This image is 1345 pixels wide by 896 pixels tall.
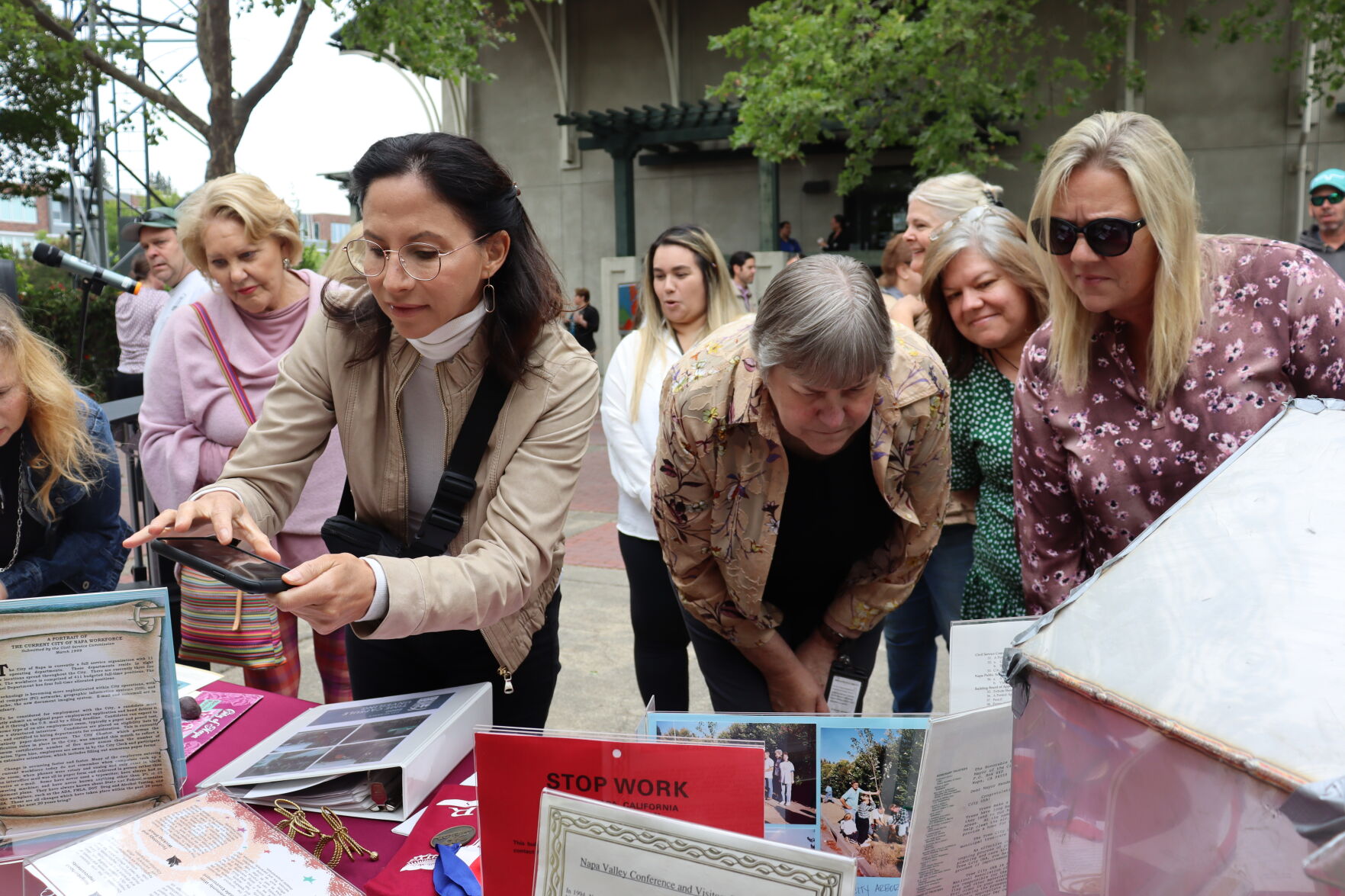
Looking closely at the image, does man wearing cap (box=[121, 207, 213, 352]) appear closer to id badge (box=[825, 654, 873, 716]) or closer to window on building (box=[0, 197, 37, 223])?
id badge (box=[825, 654, 873, 716])

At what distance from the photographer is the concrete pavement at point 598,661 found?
11.7 ft

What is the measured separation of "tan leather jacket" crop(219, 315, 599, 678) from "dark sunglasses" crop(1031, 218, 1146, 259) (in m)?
0.84

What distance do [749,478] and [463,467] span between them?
51 cm

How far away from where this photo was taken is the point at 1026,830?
768mm

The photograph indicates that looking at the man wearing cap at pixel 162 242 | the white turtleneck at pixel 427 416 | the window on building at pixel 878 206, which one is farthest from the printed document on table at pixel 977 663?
the window on building at pixel 878 206

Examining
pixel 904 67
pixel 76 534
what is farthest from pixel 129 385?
pixel 904 67

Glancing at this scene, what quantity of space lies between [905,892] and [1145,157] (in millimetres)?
1202

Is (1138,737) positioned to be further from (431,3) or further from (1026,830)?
(431,3)

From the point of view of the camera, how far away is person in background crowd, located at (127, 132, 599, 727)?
1521 mm

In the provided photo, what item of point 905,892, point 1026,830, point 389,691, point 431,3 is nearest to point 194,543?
point 389,691

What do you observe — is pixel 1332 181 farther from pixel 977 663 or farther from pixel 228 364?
pixel 228 364

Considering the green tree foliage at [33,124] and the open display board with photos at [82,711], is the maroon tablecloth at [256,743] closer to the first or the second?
the open display board with photos at [82,711]

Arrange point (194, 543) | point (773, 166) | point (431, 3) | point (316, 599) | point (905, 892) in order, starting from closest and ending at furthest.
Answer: point (905, 892)
point (316, 599)
point (194, 543)
point (431, 3)
point (773, 166)

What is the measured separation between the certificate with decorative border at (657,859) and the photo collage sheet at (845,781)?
0.95 feet
